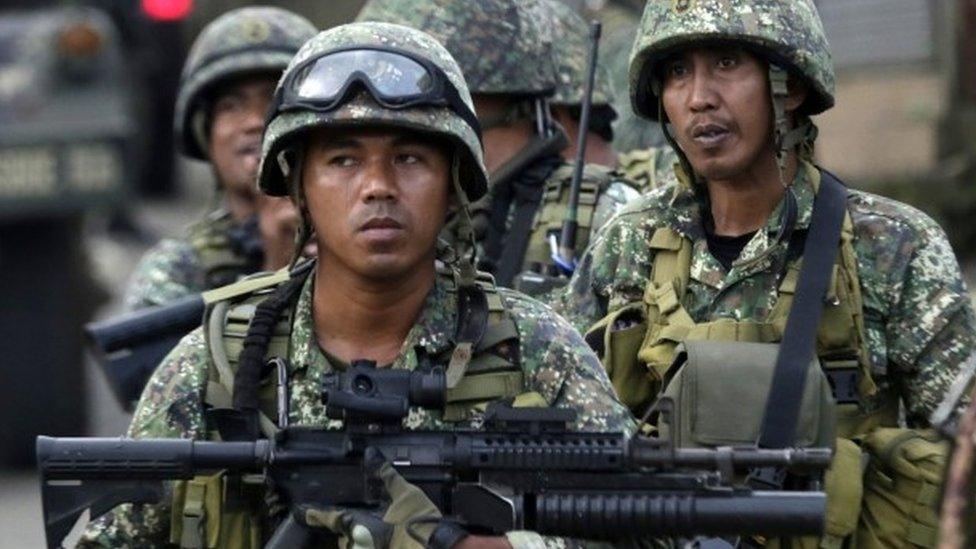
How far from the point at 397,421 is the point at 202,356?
0.55 meters

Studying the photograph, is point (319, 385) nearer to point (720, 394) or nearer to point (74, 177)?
point (720, 394)

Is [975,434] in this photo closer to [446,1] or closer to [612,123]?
[446,1]

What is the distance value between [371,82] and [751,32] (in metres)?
1.31

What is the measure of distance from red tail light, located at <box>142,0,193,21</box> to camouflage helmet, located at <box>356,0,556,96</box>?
11766mm

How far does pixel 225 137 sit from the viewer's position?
33.1ft


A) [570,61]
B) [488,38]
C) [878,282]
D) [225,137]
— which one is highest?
[488,38]

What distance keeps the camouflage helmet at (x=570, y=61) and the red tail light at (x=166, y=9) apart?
10.9 m

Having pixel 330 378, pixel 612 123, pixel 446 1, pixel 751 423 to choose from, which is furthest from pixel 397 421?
pixel 612 123

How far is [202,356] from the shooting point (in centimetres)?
634

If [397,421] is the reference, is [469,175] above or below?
above

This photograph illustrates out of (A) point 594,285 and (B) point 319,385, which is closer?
(B) point 319,385

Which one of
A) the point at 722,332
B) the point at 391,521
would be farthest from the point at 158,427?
the point at 722,332

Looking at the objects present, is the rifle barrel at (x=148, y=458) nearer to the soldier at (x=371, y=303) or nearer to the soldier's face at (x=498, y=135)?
the soldier at (x=371, y=303)

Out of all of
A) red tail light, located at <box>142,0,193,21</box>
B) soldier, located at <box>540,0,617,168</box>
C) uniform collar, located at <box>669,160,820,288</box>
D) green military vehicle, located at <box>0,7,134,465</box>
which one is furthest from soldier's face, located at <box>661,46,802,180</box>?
red tail light, located at <box>142,0,193,21</box>
